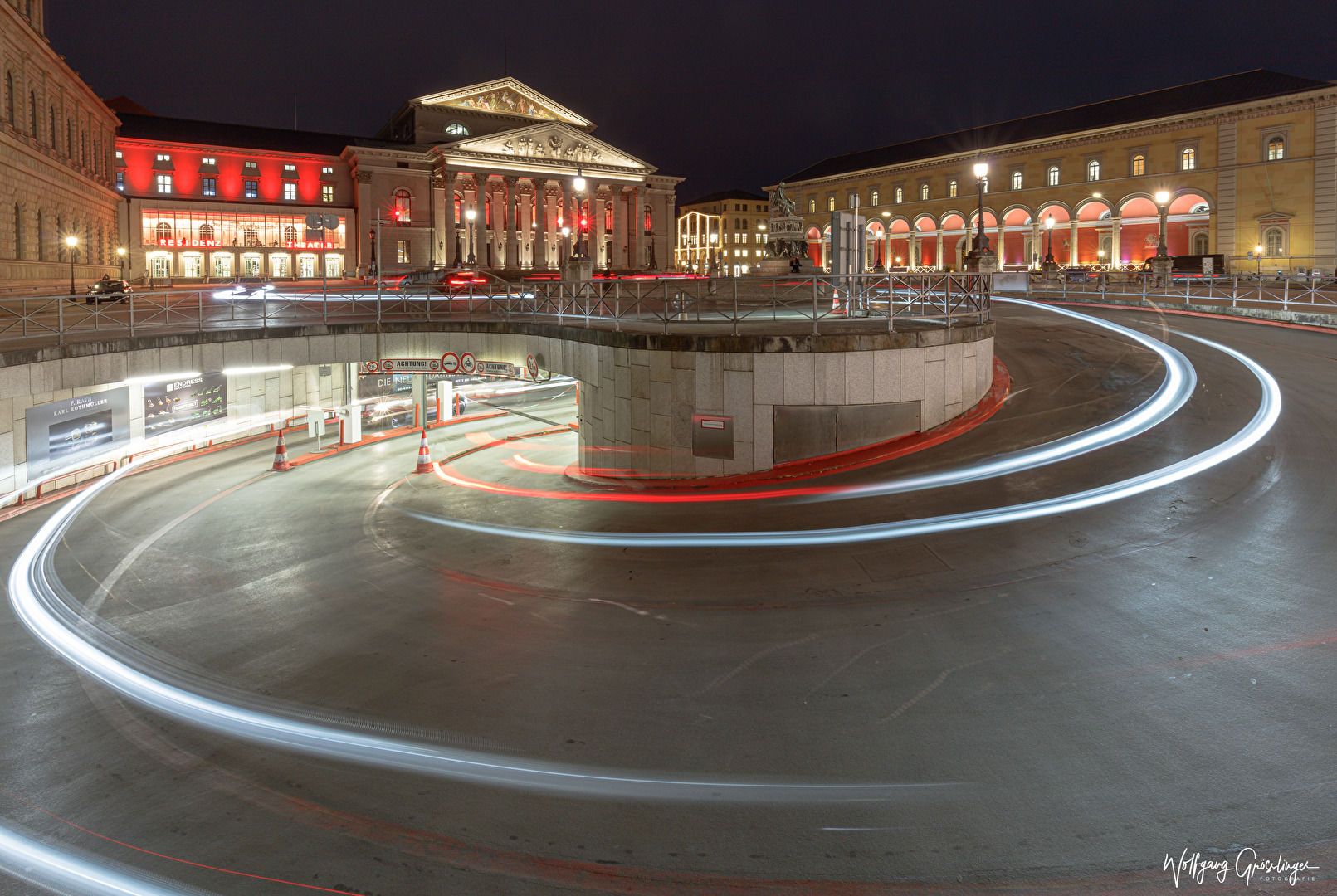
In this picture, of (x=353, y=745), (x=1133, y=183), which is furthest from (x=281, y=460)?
(x=1133, y=183)

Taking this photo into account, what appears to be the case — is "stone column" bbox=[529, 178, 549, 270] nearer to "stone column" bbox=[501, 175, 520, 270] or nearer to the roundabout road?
"stone column" bbox=[501, 175, 520, 270]

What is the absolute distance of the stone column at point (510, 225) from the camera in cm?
9156

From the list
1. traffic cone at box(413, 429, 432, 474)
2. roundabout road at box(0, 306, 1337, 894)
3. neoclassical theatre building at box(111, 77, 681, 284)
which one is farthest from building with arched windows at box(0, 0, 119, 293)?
roundabout road at box(0, 306, 1337, 894)

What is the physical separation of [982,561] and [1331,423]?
324 inches

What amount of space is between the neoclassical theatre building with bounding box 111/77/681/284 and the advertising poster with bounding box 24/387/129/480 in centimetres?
6449

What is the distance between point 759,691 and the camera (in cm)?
777

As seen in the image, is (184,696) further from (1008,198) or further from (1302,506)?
(1008,198)

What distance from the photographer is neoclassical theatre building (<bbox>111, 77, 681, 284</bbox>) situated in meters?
87.9

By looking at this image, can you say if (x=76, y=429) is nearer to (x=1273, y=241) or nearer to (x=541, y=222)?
(x=541, y=222)

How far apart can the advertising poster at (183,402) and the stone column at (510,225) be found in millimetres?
63824

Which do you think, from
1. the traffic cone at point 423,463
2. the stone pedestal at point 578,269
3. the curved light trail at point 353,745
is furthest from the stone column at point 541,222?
the curved light trail at point 353,745

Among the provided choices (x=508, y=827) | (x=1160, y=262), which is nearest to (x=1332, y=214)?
(x=1160, y=262)

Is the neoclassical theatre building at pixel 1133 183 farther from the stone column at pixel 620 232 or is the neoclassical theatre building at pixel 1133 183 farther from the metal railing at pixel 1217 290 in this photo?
the stone column at pixel 620 232

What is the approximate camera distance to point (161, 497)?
66.4 feet
